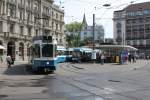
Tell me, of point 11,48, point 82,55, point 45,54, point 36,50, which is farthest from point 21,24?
point 45,54

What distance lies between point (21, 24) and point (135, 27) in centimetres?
6476

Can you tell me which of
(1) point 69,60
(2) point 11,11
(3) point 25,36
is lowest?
(1) point 69,60

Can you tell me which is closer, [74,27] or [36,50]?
[36,50]

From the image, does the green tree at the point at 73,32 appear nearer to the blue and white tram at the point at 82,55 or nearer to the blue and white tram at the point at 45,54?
the blue and white tram at the point at 82,55

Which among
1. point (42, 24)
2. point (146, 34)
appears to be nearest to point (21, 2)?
point (42, 24)

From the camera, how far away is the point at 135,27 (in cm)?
13288

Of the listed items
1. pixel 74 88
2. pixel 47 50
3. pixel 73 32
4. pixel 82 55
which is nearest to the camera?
pixel 74 88

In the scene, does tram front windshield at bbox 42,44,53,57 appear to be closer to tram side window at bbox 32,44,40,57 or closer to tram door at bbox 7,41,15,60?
tram side window at bbox 32,44,40,57

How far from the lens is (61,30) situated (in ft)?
349

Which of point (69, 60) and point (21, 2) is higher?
point (21, 2)

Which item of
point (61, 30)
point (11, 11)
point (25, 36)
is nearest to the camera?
point (11, 11)

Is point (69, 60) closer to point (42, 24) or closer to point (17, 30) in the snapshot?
point (17, 30)

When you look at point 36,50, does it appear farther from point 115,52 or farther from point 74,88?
point 115,52

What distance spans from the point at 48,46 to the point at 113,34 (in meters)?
117
